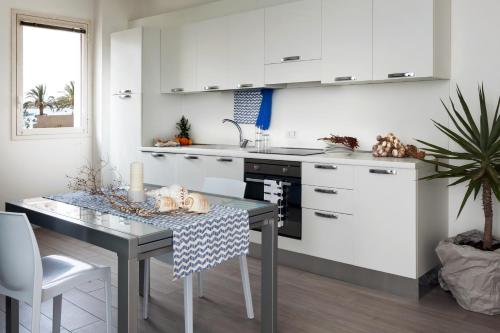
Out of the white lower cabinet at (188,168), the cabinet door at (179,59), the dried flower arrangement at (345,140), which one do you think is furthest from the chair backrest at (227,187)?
the cabinet door at (179,59)

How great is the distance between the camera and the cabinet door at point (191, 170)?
15.5ft

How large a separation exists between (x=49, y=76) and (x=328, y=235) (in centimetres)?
375

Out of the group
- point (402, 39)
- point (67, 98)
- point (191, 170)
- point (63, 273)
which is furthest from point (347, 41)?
point (67, 98)

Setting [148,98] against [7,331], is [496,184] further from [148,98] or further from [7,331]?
[148,98]

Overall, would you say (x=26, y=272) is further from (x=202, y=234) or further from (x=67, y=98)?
(x=67, y=98)

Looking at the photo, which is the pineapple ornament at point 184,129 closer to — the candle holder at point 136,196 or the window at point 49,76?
the window at point 49,76

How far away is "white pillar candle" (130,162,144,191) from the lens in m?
2.68

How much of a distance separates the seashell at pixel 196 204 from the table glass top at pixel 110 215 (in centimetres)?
23

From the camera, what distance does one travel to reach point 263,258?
107 inches

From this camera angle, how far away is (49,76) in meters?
5.60

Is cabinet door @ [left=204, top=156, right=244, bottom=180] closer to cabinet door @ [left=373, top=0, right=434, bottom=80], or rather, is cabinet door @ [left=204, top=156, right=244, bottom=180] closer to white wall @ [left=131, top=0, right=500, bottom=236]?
→ white wall @ [left=131, top=0, right=500, bottom=236]

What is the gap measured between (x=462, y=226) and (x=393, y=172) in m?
0.81

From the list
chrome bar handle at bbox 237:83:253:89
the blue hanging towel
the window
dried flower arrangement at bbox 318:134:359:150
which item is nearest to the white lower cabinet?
the blue hanging towel

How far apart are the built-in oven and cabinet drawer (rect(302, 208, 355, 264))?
0.30ft
